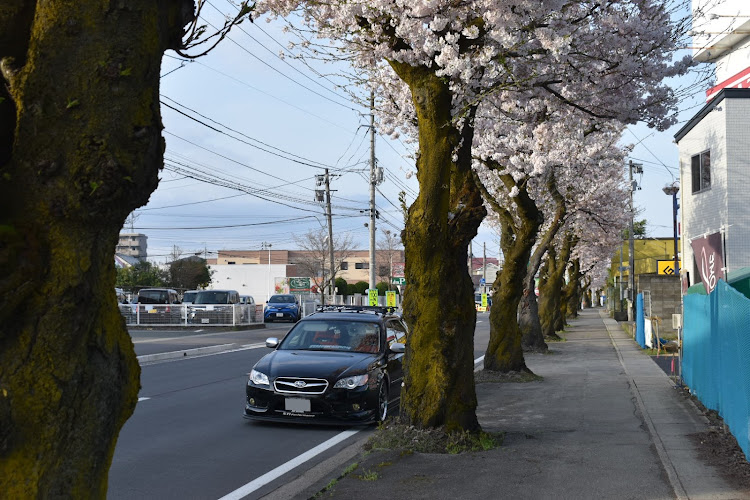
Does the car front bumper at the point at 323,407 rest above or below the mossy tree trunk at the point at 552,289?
below

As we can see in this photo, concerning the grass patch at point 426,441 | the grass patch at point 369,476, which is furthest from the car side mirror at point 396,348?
the grass patch at point 369,476

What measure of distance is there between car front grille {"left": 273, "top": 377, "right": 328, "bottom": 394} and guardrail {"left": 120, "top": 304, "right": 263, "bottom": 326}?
2856 cm

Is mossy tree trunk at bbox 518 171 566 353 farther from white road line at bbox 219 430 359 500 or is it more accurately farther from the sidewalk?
white road line at bbox 219 430 359 500

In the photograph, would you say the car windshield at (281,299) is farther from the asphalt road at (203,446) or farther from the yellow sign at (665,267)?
the asphalt road at (203,446)

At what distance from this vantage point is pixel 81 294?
3.88 m

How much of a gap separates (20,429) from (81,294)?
25.8 inches

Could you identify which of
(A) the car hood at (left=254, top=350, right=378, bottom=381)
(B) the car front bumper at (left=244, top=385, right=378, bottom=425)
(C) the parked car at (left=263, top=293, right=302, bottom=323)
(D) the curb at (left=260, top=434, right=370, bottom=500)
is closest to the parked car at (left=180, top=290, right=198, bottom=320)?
(C) the parked car at (left=263, top=293, right=302, bottom=323)

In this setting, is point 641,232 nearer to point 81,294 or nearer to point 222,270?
point 222,270

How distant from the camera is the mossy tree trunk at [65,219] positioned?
12.3 feet

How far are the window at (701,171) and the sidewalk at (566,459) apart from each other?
10304 millimetres

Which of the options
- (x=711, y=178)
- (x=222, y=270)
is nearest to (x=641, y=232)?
(x=222, y=270)

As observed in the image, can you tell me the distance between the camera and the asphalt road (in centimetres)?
788

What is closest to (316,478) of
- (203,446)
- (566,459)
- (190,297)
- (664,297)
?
(203,446)

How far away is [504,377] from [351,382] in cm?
709
